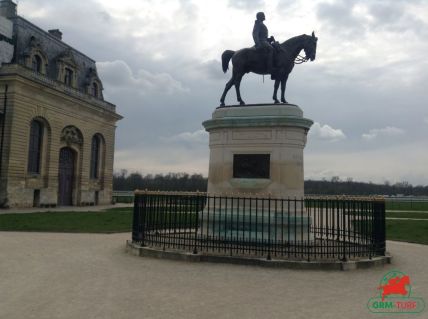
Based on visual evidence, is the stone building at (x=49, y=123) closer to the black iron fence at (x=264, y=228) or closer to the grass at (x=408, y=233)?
the black iron fence at (x=264, y=228)

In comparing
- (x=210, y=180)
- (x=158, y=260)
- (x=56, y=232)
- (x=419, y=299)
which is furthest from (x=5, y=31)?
(x=419, y=299)

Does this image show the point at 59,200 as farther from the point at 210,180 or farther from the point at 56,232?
the point at 210,180

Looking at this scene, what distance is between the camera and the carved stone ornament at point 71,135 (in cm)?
3931

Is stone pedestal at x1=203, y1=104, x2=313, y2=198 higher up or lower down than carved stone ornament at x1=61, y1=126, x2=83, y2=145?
lower down

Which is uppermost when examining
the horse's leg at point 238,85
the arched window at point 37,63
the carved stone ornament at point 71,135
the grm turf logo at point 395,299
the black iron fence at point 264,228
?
the arched window at point 37,63

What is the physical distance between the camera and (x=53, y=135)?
37156 mm

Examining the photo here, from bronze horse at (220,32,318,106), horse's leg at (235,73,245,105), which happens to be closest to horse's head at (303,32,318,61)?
bronze horse at (220,32,318,106)

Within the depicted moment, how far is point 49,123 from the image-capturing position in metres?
36.5

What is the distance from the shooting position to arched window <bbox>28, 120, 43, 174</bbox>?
1393 inches

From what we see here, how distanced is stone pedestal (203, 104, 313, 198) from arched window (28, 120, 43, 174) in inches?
1086

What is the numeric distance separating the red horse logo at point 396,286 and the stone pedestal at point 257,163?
125 inches

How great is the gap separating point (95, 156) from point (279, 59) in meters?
36.9

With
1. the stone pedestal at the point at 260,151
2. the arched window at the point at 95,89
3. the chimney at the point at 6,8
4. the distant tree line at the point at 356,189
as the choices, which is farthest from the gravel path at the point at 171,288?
the distant tree line at the point at 356,189

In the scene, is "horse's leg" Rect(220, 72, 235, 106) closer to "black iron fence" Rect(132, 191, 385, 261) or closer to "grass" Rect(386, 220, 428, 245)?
"black iron fence" Rect(132, 191, 385, 261)
